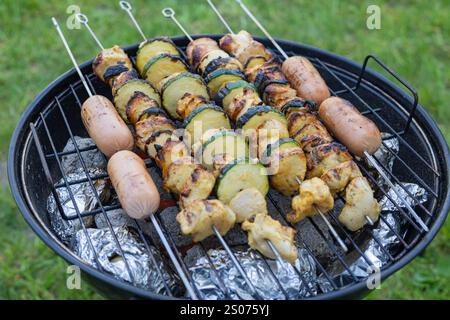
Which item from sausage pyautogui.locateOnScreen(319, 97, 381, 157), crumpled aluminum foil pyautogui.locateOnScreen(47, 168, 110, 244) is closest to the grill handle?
sausage pyautogui.locateOnScreen(319, 97, 381, 157)

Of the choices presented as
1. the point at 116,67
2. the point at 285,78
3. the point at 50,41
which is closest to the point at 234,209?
the point at 285,78

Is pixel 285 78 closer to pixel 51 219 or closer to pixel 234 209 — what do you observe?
pixel 234 209

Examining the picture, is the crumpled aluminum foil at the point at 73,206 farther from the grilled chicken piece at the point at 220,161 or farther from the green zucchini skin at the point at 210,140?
the grilled chicken piece at the point at 220,161

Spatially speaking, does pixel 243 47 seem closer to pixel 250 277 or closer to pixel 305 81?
pixel 305 81

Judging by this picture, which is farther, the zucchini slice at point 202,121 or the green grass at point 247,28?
the green grass at point 247,28

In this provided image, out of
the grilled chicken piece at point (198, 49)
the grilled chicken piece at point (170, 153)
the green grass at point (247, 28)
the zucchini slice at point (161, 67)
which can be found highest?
the green grass at point (247, 28)

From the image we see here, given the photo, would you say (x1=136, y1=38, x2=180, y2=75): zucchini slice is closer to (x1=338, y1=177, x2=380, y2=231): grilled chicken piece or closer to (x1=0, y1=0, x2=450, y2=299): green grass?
(x1=338, y1=177, x2=380, y2=231): grilled chicken piece

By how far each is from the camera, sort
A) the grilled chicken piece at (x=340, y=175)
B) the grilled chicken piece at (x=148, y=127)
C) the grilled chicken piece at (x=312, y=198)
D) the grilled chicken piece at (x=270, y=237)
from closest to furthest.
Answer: the grilled chicken piece at (x=270, y=237) < the grilled chicken piece at (x=312, y=198) < the grilled chicken piece at (x=340, y=175) < the grilled chicken piece at (x=148, y=127)

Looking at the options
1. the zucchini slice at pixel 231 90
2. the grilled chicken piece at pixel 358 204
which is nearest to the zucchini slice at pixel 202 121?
the zucchini slice at pixel 231 90

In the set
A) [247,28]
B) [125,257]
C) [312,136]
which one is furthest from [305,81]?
[247,28]
